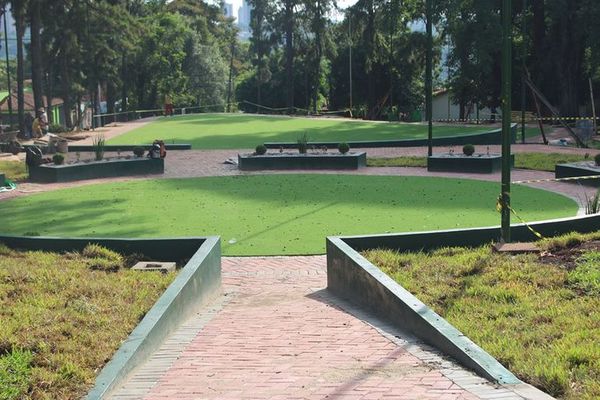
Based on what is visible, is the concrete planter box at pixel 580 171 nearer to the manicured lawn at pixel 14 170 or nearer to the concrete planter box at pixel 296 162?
the concrete planter box at pixel 296 162

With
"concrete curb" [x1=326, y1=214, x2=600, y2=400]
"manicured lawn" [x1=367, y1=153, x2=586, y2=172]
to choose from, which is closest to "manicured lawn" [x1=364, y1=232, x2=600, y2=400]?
"concrete curb" [x1=326, y1=214, x2=600, y2=400]

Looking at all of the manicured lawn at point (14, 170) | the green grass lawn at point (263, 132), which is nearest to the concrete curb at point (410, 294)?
the manicured lawn at point (14, 170)

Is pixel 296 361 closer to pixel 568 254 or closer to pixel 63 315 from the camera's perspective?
pixel 63 315

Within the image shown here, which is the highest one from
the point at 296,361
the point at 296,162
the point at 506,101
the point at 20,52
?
the point at 20,52

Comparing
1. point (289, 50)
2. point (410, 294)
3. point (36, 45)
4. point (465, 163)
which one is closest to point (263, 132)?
point (36, 45)

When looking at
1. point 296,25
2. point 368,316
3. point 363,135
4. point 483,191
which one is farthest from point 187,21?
point 368,316

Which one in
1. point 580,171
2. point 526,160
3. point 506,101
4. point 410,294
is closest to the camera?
point 410,294

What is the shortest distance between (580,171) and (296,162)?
7.73 m

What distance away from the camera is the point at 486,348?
18.2 feet

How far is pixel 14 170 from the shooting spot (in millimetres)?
22891

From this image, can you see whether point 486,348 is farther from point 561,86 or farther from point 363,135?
point 561,86

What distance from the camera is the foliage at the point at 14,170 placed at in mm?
21227

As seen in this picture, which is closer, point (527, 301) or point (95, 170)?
point (527, 301)

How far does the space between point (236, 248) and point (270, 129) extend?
25825 millimetres
